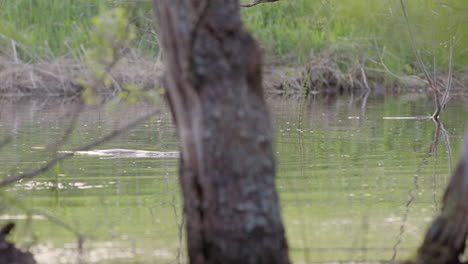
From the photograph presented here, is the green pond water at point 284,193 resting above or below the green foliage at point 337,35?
below

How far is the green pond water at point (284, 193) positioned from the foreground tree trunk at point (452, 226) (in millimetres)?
699

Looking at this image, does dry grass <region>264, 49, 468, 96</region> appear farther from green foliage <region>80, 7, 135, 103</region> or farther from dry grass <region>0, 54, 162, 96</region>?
green foliage <region>80, 7, 135, 103</region>

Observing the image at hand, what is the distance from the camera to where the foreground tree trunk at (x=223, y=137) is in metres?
2.67

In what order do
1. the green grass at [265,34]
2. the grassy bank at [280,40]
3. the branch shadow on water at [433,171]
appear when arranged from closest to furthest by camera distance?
1. the branch shadow on water at [433,171]
2. the green grass at [265,34]
3. the grassy bank at [280,40]

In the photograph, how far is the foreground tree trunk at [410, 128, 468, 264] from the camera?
104 inches

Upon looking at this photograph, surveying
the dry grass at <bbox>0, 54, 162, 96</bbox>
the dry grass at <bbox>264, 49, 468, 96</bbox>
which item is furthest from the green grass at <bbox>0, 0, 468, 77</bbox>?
the dry grass at <bbox>0, 54, 162, 96</bbox>

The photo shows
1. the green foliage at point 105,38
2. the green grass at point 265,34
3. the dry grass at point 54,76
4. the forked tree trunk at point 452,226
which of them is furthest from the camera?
the green grass at point 265,34

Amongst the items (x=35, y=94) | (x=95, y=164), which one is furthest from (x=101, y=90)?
(x=95, y=164)

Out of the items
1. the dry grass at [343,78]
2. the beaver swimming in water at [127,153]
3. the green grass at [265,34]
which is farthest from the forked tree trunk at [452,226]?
the dry grass at [343,78]

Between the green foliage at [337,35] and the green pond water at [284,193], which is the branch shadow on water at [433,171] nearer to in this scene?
the green pond water at [284,193]

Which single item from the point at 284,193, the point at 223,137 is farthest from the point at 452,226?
the point at 284,193

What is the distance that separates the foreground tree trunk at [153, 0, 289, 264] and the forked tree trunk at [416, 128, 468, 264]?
1.80 ft

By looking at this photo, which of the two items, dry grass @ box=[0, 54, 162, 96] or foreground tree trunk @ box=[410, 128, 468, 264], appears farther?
dry grass @ box=[0, 54, 162, 96]

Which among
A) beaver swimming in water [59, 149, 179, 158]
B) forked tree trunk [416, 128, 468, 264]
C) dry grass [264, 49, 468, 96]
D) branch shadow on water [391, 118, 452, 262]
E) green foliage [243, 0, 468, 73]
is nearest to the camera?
forked tree trunk [416, 128, 468, 264]
